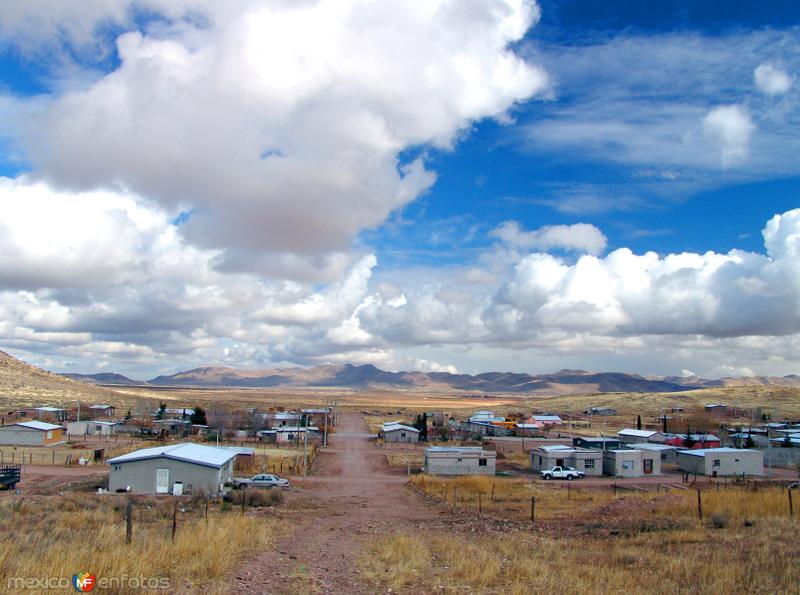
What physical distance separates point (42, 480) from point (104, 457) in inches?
627

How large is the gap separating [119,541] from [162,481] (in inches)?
859

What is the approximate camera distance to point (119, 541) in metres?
18.4

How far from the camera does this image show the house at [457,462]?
5616 cm

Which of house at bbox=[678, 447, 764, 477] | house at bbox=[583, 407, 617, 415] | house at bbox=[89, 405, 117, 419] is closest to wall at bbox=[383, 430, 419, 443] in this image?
house at bbox=[678, 447, 764, 477]

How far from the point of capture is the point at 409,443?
3369 inches

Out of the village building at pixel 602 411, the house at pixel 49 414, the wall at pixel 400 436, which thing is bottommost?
the village building at pixel 602 411

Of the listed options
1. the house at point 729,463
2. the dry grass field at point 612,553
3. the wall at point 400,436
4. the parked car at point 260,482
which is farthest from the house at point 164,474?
the wall at point 400,436

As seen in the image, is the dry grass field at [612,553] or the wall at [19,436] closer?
the dry grass field at [612,553]

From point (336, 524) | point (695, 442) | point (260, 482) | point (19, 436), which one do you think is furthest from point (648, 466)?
point (19, 436)

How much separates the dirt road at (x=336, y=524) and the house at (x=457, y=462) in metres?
3.11

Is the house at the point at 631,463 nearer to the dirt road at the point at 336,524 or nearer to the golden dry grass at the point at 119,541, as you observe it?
the dirt road at the point at 336,524

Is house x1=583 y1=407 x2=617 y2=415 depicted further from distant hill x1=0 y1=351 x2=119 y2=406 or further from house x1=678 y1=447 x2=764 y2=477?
distant hill x1=0 y1=351 x2=119 y2=406

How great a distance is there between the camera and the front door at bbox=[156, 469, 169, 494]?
3869 cm

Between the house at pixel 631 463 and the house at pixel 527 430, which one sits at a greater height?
the house at pixel 631 463
